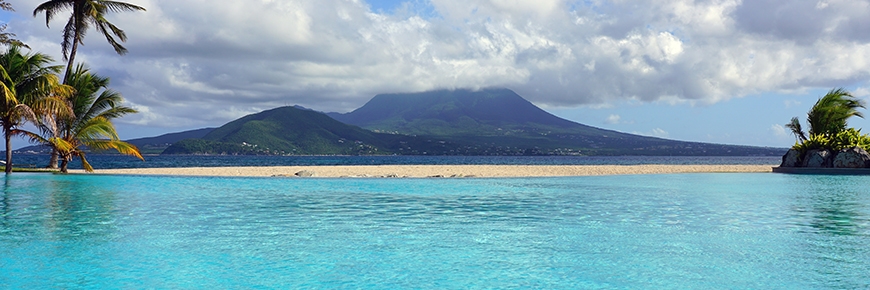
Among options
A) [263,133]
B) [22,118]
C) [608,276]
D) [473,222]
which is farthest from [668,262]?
[263,133]

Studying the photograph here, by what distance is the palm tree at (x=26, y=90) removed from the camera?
28.1 meters

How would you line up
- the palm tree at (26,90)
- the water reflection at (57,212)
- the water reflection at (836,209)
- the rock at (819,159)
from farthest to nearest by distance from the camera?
the rock at (819,159) < the palm tree at (26,90) < the water reflection at (836,209) < the water reflection at (57,212)

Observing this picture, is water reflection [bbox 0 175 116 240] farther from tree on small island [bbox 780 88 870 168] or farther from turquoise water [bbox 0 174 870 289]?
tree on small island [bbox 780 88 870 168]

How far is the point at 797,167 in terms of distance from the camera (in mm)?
37375

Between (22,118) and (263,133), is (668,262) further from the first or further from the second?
(263,133)

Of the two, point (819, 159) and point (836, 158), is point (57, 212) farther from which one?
point (836, 158)

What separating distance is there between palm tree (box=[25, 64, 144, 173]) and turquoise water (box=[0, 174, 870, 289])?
13857 mm

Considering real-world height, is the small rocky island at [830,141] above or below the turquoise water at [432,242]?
above

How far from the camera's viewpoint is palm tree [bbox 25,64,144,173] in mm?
30969

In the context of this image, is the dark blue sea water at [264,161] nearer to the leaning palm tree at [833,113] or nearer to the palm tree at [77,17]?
the palm tree at [77,17]

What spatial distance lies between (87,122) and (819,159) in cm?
4205

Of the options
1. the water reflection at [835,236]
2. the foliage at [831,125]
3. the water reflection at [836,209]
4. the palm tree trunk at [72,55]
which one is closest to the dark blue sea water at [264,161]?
the palm tree trunk at [72,55]

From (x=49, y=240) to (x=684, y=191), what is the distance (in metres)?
19.6

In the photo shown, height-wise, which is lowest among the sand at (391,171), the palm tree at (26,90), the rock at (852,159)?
the sand at (391,171)
